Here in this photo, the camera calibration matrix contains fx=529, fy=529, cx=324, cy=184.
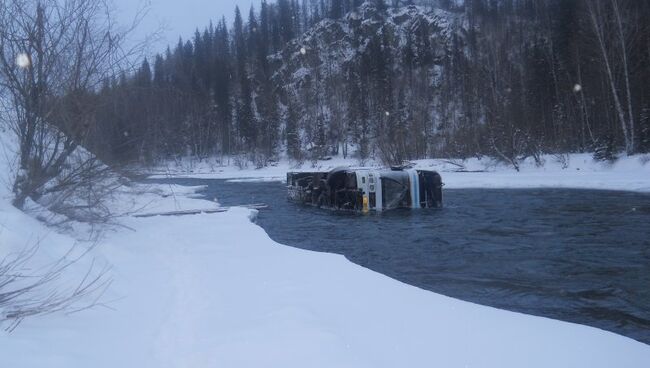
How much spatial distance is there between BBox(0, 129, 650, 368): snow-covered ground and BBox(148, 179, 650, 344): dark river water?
1.15 meters

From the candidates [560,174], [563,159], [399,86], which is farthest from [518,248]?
[399,86]

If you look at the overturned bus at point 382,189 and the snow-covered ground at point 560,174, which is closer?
the overturned bus at point 382,189

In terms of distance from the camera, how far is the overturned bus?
60.6 ft

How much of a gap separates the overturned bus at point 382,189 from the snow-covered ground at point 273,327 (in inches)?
418

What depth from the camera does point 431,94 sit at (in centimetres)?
7562

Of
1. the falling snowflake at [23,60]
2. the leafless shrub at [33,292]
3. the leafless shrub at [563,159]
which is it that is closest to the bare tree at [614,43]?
the leafless shrub at [563,159]

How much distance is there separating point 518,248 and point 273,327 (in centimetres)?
743

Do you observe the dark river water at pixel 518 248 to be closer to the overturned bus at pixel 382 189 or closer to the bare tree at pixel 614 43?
the overturned bus at pixel 382 189

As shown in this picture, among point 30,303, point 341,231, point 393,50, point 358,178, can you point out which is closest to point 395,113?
point 393,50

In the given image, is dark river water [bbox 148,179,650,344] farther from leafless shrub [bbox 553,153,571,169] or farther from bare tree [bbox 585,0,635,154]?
leafless shrub [bbox 553,153,571,169]

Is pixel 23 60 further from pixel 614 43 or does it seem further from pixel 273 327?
pixel 614 43

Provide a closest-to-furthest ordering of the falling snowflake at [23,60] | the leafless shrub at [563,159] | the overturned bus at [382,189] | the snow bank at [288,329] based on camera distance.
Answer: the snow bank at [288,329] < the falling snowflake at [23,60] < the overturned bus at [382,189] < the leafless shrub at [563,159]

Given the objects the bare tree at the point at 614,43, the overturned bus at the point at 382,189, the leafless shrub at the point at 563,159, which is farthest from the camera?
the leafless shrub at the point at 563,159

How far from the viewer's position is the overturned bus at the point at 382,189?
18.5 m
